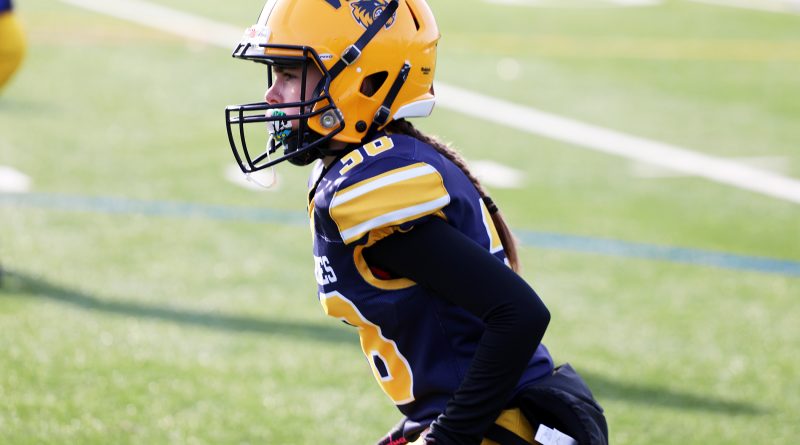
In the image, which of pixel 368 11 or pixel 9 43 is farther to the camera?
pixel 9 43

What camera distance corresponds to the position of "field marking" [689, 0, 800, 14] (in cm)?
1712

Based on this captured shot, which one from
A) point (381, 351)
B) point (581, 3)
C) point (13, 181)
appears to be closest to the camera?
point (381, 351)

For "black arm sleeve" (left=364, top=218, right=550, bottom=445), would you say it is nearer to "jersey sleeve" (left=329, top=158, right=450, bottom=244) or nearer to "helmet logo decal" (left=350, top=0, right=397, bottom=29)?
"jersey sleeve" (left=329, top=158, right=450, bottom=244)

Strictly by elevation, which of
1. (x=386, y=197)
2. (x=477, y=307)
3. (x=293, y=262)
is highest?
(x=386, y=197)

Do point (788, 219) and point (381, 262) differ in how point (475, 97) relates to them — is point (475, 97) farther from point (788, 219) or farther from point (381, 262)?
point (381, 262)

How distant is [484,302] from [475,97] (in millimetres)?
9009

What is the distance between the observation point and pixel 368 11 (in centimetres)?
271

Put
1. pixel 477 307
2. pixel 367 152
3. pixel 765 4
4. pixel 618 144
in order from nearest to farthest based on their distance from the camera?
pixel 477 307 < pixel 367 152 < pixel 618 144 < pixel 765 4

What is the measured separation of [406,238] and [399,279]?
15cm

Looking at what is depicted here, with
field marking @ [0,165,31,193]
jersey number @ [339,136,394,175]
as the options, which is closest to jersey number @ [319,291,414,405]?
jersey number @ [339,136,394,175]

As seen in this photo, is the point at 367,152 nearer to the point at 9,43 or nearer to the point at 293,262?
the point at 293,262

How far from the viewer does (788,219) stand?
7.77m

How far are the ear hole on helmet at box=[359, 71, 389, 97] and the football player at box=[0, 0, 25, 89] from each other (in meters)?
4.33

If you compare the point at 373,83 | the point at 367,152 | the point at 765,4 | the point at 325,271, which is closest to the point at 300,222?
the point at 373,83
